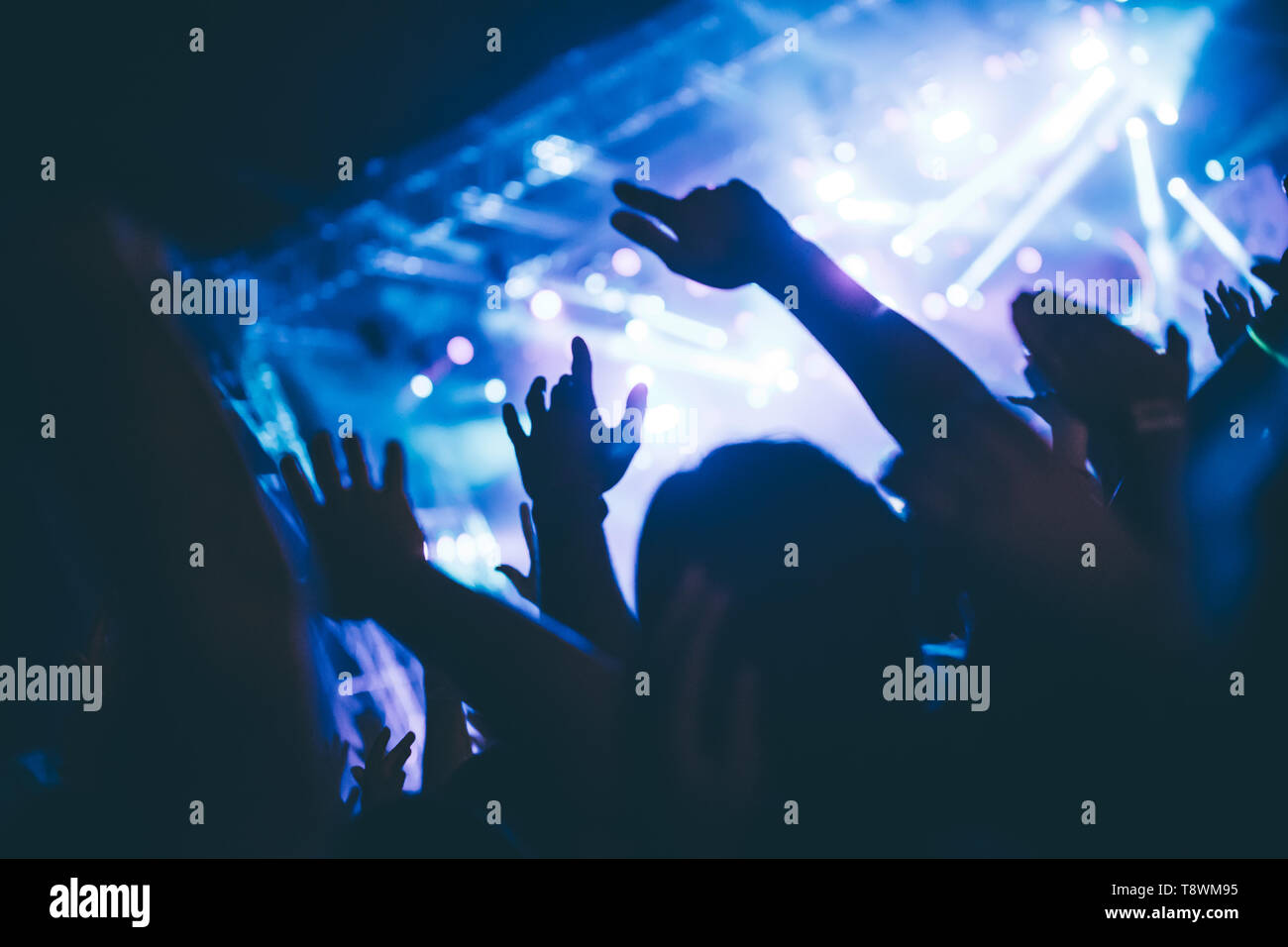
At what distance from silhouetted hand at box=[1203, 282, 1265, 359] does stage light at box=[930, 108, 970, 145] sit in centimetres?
87

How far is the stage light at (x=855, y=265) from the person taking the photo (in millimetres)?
→ 2457

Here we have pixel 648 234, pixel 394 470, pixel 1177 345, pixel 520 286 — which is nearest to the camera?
pixel 648 234

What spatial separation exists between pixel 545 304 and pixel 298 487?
0.88m

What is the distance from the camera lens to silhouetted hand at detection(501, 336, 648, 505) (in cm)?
229

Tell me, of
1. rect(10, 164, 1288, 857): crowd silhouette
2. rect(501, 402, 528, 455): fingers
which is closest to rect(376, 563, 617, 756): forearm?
rect(10, 164, 1288, 857): crowd silhouette

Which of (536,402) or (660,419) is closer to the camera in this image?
(536,402)

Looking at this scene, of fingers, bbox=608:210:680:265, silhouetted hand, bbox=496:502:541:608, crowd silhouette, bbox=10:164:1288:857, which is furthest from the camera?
silhouetted hand, bbox=496:502:541:608

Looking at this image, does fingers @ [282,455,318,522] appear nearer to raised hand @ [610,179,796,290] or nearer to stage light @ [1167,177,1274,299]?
raised hand @ [610,179,796,290]

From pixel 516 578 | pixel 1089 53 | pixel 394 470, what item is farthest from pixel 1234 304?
pixel 394 470

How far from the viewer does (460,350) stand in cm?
250

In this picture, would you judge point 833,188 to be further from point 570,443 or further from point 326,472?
point 326,472

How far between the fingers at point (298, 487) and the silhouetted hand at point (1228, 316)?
2.61 meters
